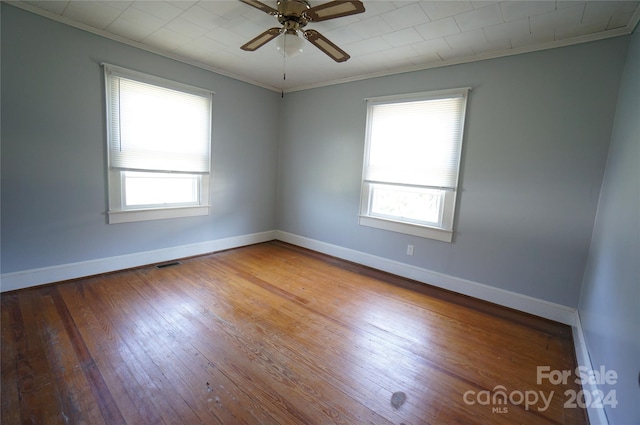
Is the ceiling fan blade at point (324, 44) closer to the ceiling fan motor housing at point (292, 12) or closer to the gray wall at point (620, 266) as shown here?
the ceiling fan motor housing at point (292, 12)

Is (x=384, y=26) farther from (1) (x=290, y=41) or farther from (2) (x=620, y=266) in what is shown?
(2) (x=620, y=266)

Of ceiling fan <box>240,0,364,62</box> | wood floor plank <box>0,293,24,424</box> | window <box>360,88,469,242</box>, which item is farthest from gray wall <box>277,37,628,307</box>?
wood floor plank <box>0,293,24,424</box>

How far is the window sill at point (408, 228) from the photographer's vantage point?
325cm

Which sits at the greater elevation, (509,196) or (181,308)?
(509,196)

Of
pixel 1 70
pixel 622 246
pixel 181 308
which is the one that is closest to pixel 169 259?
pixel 181 308

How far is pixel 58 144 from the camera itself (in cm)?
274

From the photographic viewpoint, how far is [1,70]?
2.40 metres

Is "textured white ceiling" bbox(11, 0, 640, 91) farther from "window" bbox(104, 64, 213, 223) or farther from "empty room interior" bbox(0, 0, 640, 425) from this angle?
"window" bbox(104, 64, 213, 223)

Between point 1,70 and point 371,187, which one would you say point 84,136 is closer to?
point 1,70

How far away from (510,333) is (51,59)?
4.94 metres

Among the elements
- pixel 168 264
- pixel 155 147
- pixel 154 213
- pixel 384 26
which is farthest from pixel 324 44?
pixel 168 264

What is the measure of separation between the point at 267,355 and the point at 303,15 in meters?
2.44

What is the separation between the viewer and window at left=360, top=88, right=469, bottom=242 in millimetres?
3160

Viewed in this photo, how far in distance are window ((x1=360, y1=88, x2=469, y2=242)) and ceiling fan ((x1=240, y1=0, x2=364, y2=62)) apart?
54.6 inches
